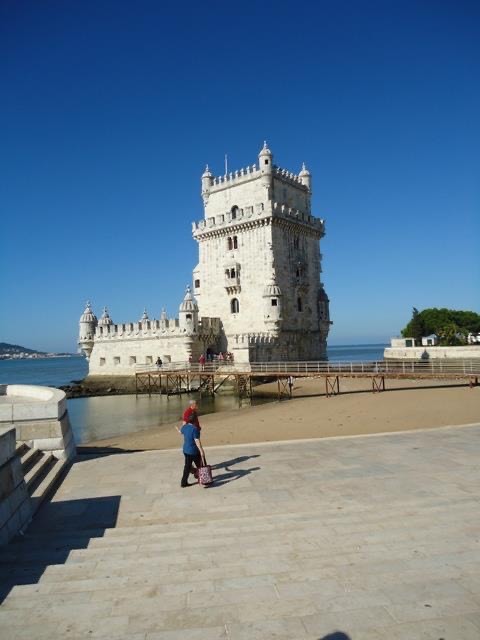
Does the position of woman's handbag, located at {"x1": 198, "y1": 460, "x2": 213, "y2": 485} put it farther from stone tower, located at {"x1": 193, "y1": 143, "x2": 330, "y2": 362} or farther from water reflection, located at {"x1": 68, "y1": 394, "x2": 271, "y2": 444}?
stone tower, located at {"x1": 193, "y1": 143, "x2": 330, "y2": 362}

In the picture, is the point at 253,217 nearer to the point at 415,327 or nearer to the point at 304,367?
the point at 304,367

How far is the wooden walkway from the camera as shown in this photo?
30.3 meters

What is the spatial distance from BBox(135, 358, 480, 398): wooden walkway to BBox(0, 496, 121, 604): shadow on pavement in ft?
76.8

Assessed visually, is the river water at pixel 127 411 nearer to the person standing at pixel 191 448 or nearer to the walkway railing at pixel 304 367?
the walkway railing at pixel 304 367

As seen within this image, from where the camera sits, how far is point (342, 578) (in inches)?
172

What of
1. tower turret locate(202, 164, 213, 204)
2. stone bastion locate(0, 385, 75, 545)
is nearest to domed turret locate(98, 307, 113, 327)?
tower turret locate(202, 164, 213, 204)

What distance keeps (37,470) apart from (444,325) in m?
65.0

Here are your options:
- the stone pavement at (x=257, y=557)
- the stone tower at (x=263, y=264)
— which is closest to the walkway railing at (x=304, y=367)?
the stone tower at (x=263, y=264)

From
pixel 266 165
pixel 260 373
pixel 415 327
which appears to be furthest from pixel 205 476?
pixel 415 327

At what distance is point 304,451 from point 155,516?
4.62 meters

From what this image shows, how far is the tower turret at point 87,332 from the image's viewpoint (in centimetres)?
4862

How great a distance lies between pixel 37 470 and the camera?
335 inches

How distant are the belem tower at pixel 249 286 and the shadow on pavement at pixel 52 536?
29175mm

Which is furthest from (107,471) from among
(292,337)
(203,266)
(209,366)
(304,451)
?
(203,266)
